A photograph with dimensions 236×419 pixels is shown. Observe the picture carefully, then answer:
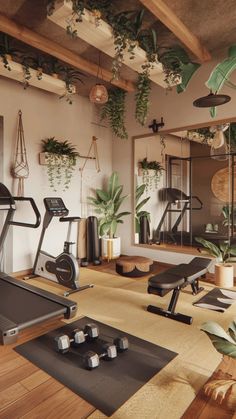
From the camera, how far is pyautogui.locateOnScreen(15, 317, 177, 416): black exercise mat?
168 cm

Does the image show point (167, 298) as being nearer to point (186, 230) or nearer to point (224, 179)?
point (186, 230)

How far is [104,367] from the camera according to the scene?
1948 mm

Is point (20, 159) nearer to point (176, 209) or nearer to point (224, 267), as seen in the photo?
point (176, 209)

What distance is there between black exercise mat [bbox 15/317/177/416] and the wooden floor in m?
0.05

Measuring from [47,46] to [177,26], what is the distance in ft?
5.13

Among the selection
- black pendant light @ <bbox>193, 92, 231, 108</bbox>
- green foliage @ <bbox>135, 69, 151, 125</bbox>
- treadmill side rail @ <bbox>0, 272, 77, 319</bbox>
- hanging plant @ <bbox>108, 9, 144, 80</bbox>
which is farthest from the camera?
green foliage @ <bbox>135, 69, 151, 125</bbox>

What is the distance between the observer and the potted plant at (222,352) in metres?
1.47

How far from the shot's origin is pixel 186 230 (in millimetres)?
4691

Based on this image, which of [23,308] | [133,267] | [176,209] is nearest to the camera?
[23,308]

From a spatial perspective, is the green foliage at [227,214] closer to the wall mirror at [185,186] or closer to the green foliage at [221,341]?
the wall mirror at [185,186]

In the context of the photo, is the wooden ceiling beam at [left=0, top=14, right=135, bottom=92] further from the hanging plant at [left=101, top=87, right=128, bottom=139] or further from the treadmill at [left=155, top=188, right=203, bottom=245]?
the treadmill at [left=155, top=188, right=203, bottom=245]

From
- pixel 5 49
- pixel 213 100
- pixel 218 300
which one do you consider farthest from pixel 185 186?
pixel 5 49

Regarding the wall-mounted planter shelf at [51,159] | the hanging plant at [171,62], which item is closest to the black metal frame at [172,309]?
the hanging plant at [171,62]

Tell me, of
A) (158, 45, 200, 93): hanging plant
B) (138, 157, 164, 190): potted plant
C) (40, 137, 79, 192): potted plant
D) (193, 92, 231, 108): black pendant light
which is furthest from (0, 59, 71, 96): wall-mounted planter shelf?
(193, 92, 231, 108): black pendant light
